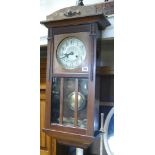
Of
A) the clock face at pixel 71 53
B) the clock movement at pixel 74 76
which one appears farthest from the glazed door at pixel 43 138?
the clock face at pixel 71 53

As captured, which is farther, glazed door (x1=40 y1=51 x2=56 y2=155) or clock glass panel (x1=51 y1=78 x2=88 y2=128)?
glazed door (x1=40 y1=51 x2=56 y2=155)

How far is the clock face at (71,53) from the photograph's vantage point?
3.63 feet

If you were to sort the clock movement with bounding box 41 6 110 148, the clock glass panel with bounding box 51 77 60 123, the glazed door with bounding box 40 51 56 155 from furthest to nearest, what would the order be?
the glazed door with bounding box 40 51 56 155
the clock glass panel with bounding box 51 77 60 123
the clock movement with bounding box 41 6 110 148

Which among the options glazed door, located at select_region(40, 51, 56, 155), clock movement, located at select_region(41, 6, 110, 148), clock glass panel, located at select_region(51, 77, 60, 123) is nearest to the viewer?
clock movement, located at select_region(41, 6, 110, 148)

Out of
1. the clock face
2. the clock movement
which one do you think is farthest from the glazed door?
the clock face

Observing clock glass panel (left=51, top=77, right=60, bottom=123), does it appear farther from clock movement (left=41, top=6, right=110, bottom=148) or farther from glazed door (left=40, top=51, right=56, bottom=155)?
glazed door (left=40, top=51, right=56, bottom=155)

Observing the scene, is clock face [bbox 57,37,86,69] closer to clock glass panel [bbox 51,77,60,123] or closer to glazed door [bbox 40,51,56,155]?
clock glass panel [bbox 51,77,60,123]

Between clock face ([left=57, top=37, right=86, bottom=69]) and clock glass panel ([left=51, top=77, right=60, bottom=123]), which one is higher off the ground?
clock face ([left=57, top=37, right=86, bottom=69])

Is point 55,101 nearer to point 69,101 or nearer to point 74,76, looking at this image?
point 69,101

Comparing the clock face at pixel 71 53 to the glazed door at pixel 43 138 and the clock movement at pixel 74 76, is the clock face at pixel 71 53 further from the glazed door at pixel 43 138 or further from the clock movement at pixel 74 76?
the glazed door at pixel 43 138

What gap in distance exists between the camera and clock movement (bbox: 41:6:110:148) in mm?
1061
